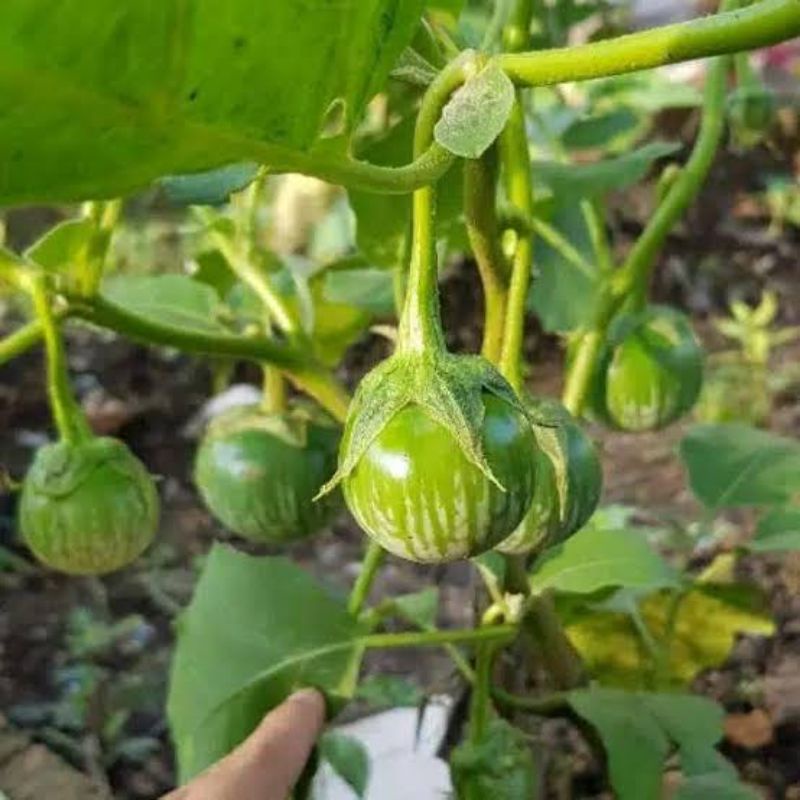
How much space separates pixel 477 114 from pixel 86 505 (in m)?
0.43

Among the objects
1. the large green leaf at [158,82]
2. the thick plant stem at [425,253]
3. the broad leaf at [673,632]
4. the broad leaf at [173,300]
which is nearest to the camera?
the large green leaf at [158,82]

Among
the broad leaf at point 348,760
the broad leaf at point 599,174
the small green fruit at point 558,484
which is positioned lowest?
the broad leaf at point 348,760

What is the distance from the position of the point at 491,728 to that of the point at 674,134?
2.09 metres

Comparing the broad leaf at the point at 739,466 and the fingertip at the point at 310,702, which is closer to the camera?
the fingertip at the point at 310,702

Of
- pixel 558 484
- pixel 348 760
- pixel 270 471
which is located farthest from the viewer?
pixel 348 760

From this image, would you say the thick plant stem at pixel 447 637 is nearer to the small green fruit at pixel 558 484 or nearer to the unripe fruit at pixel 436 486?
the small green fruit at pixel 558 484

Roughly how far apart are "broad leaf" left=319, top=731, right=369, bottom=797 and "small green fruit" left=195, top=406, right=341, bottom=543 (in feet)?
0.51

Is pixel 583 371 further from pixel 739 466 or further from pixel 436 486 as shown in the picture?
pixel 436 486

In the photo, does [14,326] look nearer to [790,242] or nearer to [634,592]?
[790,242]

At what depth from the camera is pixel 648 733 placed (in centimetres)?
81

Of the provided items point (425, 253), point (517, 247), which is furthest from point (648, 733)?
point (425, 253)

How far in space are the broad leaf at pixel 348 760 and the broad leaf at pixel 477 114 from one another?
596 millimetres

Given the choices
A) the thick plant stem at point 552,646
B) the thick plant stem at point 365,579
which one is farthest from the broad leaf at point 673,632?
the thick plant stem at point 365,579

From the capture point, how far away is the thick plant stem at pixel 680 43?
0.40m
